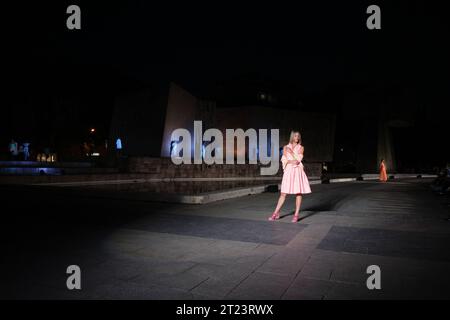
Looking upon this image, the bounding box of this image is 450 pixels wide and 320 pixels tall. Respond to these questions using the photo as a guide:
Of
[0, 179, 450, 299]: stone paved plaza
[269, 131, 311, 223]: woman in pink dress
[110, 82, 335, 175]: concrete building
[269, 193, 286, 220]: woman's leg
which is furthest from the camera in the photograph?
[110, 82, 335, 175]: concrete building

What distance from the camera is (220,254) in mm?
4320

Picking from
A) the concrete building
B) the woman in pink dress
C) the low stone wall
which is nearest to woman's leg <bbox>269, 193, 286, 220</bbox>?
the woman in pink dress

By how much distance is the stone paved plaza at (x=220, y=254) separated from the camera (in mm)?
3129

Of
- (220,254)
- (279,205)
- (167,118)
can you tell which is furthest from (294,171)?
(167,118)

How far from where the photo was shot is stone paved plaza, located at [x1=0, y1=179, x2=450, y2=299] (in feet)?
10.3

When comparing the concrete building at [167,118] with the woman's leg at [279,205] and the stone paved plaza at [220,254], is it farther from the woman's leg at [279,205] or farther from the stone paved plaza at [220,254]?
the woman's leg at [279,205]

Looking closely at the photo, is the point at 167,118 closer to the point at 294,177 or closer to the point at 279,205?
the point at 279,205

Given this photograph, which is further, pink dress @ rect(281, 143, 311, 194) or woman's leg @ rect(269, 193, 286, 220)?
woman's leg @ rect(269, 193, 286, 220)

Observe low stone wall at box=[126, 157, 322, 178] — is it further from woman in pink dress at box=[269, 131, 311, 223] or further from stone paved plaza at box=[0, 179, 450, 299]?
woman in pink dress at box=[269, 131, 311, 223]

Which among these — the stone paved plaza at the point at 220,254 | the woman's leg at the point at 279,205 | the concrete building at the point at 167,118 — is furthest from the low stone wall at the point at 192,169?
the woman's leg at the point at 279,205

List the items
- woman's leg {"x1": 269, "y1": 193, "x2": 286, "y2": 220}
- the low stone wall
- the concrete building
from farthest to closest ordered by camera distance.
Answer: the concrete building < the low stone wall < woman's leg {"x1": 269, "y1": 193, "x2": 286, "y2": 220}

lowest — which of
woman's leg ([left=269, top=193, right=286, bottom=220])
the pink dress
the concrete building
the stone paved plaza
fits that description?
the stone paved plaza

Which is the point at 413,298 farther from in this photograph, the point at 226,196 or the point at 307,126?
the point at 307,126
